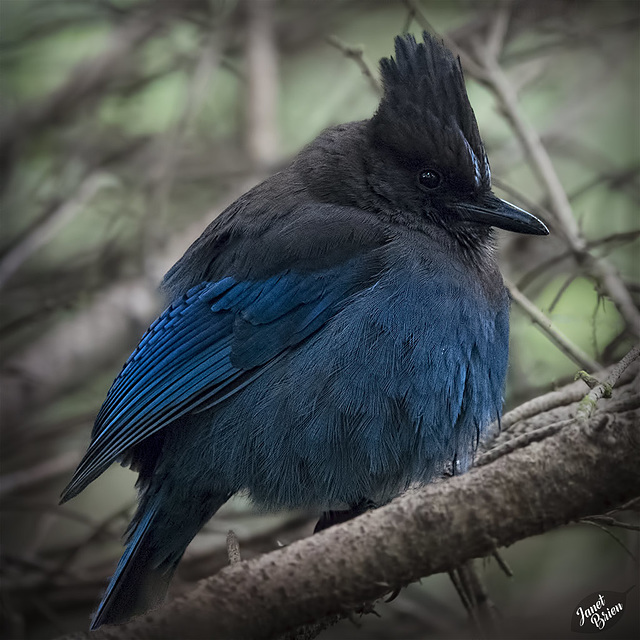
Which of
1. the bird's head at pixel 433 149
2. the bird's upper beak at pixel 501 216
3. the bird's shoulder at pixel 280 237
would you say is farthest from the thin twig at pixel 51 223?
the bird's upper beak at pixel 501 216

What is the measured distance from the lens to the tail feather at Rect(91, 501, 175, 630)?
137 inches

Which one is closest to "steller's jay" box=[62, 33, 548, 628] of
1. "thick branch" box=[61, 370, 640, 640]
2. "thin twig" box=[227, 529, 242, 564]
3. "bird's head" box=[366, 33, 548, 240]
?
"bird's head" box=[366, 33, 548, 240]

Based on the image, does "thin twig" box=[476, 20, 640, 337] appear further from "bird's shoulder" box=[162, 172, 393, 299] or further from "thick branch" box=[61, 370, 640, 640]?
"thick branch" box=[61, 370, 640, 640]

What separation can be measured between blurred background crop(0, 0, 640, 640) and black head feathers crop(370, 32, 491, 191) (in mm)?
597

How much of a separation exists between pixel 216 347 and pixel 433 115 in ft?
4.06

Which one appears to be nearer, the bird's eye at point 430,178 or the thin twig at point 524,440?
the thin twig at point 524,440

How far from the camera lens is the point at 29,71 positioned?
6445 mm

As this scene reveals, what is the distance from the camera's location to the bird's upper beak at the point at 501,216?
3572 millimetres

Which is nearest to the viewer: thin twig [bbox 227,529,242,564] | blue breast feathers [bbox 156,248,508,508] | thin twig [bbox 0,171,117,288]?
thin twig [bbox 227,529,242,564]

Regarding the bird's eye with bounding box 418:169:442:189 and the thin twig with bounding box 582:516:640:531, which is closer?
the thin twig with bounding box 582:516:640:531

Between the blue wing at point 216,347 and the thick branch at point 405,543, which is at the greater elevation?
the blue wing at point 216,347

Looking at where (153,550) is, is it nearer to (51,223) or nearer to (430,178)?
(430,178)

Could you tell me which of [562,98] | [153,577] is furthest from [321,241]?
[562,98]

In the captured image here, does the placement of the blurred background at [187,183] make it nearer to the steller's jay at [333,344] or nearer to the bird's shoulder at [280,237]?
the steller's jay at [333,344]
